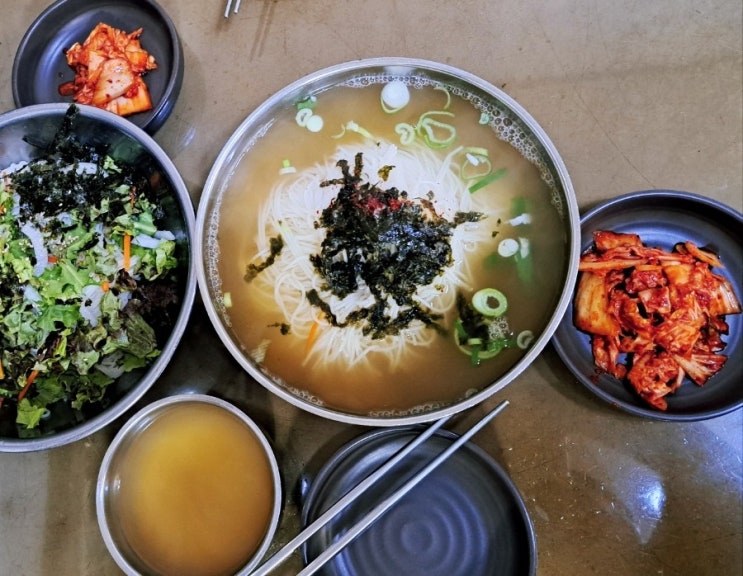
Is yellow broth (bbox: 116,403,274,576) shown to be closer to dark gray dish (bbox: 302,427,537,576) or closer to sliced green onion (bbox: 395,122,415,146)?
dark gray dish (bbox: 302,427,537,576)

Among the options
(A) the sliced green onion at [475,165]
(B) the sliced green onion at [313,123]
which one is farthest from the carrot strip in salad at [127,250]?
(A) the sliced green onion at [475,165]

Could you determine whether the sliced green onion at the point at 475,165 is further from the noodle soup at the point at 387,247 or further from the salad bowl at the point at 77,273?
the salad bowl at the point at 77,273

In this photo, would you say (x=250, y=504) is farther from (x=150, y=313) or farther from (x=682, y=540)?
(x=682, y=540)

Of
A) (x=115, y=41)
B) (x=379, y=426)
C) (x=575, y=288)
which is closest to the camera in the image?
(x=379, y=426)

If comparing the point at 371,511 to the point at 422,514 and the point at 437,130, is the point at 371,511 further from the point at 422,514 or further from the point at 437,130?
the point at 437,130

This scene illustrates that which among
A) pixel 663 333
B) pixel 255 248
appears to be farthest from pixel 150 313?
pixel 663 333

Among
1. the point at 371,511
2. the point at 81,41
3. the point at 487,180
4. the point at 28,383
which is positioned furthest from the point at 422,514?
the point at 81,41

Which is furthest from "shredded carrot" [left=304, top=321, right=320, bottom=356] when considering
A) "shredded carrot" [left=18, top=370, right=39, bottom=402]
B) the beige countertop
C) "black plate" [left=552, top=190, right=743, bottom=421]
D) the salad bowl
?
"shredded carrot" [left=18, top=370, right=39, bottom=402]

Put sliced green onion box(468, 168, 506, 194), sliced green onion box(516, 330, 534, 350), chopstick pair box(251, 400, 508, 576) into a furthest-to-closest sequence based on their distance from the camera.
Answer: sliced green onion box(468, 168, 506, 194)
sliced green onion box(516, 330, 534, 350)
chopstick pair box(251, 400, 508, 576)
